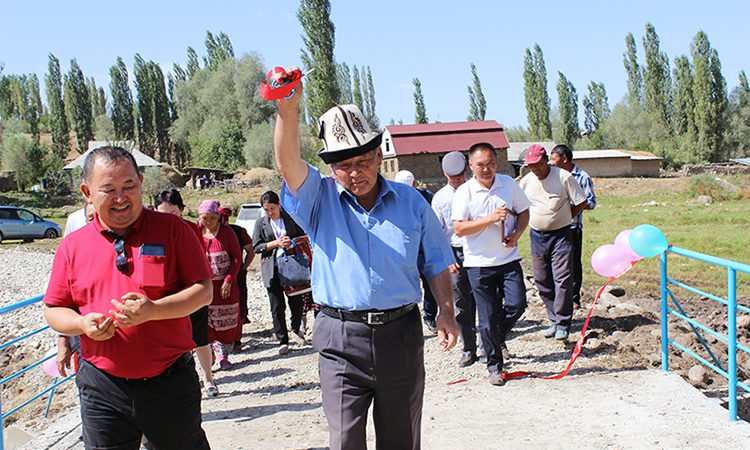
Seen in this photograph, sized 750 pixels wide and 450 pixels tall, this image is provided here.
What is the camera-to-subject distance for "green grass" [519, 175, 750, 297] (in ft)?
38.5

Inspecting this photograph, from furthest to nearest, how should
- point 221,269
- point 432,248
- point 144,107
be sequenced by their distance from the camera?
point 144,107 < point 221,269 < point 432,248

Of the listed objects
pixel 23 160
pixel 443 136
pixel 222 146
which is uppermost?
pixel 23 160

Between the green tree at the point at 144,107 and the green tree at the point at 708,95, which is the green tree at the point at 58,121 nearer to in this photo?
the green tree at the point at 144,107

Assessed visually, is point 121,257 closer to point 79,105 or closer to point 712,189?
point 712,189

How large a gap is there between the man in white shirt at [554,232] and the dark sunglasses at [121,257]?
16.8 ft

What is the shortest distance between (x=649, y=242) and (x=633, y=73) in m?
75.8

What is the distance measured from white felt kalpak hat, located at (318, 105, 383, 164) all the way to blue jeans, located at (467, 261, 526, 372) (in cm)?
312

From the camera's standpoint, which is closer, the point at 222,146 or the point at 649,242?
the point at 649,242

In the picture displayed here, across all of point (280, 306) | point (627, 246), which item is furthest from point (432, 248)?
point (280, 306)

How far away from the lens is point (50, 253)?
23.4 m

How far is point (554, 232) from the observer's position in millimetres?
7434

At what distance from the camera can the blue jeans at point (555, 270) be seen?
724 centimetres

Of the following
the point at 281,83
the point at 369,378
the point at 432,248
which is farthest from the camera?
the point at 432,248

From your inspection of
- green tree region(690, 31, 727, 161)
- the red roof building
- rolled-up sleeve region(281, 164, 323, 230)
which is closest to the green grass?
rolled-up sleeve region(281, 164, 323, 230)
